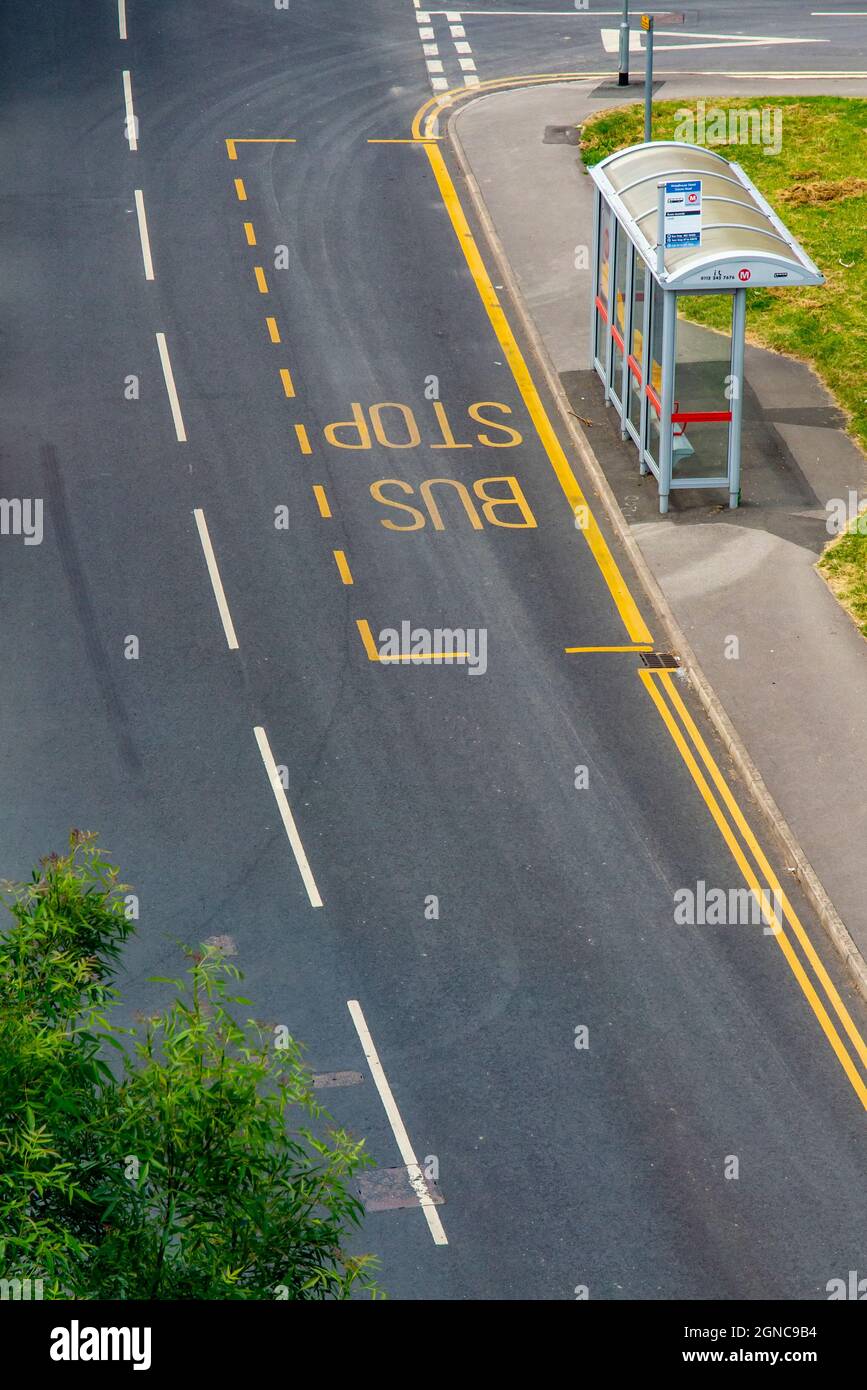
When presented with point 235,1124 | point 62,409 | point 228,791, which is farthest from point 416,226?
point 235,1124

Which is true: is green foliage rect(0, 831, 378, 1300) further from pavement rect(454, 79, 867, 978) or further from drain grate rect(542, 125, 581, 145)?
drain grate rect(542, 125, 581, 145)

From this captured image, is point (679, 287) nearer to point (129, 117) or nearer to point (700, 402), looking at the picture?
point (700, 402)

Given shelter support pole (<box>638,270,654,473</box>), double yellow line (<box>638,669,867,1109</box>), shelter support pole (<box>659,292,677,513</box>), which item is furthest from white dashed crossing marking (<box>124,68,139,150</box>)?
double yellow line (<box>638,669,867,1109</box>)

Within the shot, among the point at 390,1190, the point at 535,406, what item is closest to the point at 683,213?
the point at 535,406

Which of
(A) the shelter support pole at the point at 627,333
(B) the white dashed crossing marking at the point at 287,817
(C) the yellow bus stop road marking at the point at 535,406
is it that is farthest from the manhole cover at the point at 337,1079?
(A) the shelter support pole at the point at 627,333

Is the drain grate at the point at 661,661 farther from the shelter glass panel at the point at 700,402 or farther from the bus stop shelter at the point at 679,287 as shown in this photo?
the shelter glass panel at the point at 700,402
